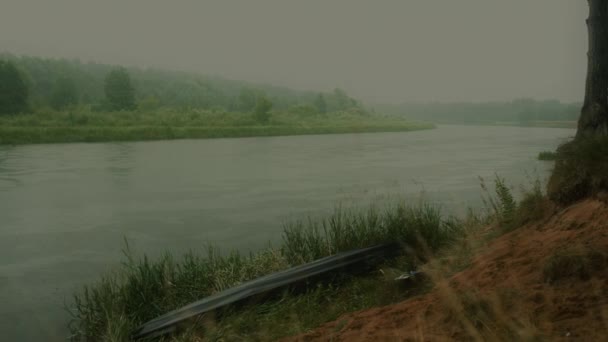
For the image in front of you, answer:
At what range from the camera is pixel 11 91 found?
1935 inches

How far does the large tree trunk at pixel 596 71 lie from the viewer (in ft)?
27.0

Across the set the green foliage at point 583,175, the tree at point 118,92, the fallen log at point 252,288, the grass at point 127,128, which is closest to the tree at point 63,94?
the tree at point 118,92

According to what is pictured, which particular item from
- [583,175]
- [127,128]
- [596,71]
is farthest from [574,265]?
[127,128]

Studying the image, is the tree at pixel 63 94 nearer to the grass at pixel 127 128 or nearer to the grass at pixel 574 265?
the grass at pixel 127 128

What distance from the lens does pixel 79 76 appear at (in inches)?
4114

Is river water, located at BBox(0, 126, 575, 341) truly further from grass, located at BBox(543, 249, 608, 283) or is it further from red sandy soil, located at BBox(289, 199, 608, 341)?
grass, located at BBox(543, 249, 608, 283)

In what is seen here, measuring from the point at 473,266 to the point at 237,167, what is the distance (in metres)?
16.0

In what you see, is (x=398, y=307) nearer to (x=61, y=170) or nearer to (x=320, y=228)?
(x=320, y=228)

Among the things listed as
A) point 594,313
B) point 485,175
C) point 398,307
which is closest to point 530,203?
point 398,307

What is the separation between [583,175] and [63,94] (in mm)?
71400

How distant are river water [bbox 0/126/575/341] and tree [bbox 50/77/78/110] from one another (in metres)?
47.9

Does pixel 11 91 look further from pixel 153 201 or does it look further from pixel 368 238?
pixel 368 238

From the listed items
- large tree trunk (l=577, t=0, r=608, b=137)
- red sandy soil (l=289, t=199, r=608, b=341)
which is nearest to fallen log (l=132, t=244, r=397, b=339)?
red sandy soil (l=289, t=199, r=608, b=341)

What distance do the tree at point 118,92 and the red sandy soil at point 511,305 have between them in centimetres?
6546
